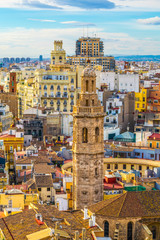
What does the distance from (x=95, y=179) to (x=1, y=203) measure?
7649mm

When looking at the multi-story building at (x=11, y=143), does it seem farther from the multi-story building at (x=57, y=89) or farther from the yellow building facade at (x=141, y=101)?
the yellow building facade at (x=141, y=101)

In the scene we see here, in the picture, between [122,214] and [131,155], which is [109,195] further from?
[131,155]

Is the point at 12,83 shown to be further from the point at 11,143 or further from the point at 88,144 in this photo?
the point at 88,144

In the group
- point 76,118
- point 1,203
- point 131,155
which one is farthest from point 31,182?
point 131,155

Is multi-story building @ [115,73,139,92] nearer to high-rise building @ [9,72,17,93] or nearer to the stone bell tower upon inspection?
high-rise building @ [9,72,17,93]

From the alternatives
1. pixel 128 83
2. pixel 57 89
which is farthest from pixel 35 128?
pixel 128 83

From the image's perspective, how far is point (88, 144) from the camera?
1663 inches

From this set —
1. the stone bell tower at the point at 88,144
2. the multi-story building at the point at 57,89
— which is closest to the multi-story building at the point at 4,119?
the multi-story building at the point at 57,89

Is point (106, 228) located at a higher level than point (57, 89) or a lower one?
lower

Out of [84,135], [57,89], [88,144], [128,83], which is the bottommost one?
[88,144]

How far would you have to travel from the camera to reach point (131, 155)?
65.9 metres

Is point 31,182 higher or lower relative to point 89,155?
lower

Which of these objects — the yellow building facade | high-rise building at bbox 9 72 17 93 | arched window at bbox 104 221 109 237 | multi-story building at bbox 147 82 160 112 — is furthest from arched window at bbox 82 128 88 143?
high-rise building at bbox 9 72 17 93

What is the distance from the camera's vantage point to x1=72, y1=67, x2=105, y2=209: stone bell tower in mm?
42219
